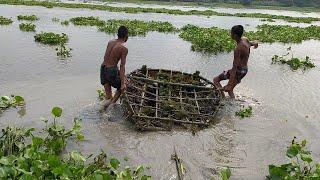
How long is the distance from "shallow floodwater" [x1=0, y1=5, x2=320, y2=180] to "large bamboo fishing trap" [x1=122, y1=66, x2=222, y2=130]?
311 millimetres

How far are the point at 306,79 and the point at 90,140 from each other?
10.3m

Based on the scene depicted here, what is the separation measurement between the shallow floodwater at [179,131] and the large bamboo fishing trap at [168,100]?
311mm

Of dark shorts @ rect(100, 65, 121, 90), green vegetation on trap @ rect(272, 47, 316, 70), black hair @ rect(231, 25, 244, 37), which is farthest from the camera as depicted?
green vegetation on trap @ rect(272, 47, 316, 70)

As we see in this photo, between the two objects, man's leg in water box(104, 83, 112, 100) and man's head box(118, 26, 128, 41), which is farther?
man's leg in water box(104, 83, 112, 100)

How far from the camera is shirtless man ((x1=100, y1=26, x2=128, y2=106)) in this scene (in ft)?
30.1

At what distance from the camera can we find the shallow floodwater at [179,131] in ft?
25.3

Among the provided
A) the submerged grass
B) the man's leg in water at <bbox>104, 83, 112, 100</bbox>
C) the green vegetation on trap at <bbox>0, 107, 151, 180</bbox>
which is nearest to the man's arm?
the man's leg in water at <bbox>104, 83, 112, 100</bbox>

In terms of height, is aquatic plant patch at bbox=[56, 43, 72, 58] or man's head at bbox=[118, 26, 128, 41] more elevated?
man's head at bbox=[118, 26, 128, 41]

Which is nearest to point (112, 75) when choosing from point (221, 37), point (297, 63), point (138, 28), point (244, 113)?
point (244, 113)

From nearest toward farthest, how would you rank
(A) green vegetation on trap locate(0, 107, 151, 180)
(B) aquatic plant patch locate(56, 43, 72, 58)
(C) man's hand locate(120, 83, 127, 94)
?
1. (A) green vegetation on trap locate(0, 107, 151, 180)
2. (C) man's hand locate(120, 83, 127, 94)
3. (B) aquatic plant patch locate(56, 43, 72, 58)

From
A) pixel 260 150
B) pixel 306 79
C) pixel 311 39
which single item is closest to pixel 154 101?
pixel 260 150

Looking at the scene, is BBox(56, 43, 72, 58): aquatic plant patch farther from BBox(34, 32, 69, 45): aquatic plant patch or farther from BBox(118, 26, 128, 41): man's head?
BBox(118, 26, 128, 41): man's head

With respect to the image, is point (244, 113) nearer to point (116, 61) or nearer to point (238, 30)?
point (238, 30)

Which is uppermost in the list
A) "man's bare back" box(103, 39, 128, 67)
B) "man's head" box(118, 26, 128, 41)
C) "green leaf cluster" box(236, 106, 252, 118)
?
"man's head" box(118, 26, 128, 41)
